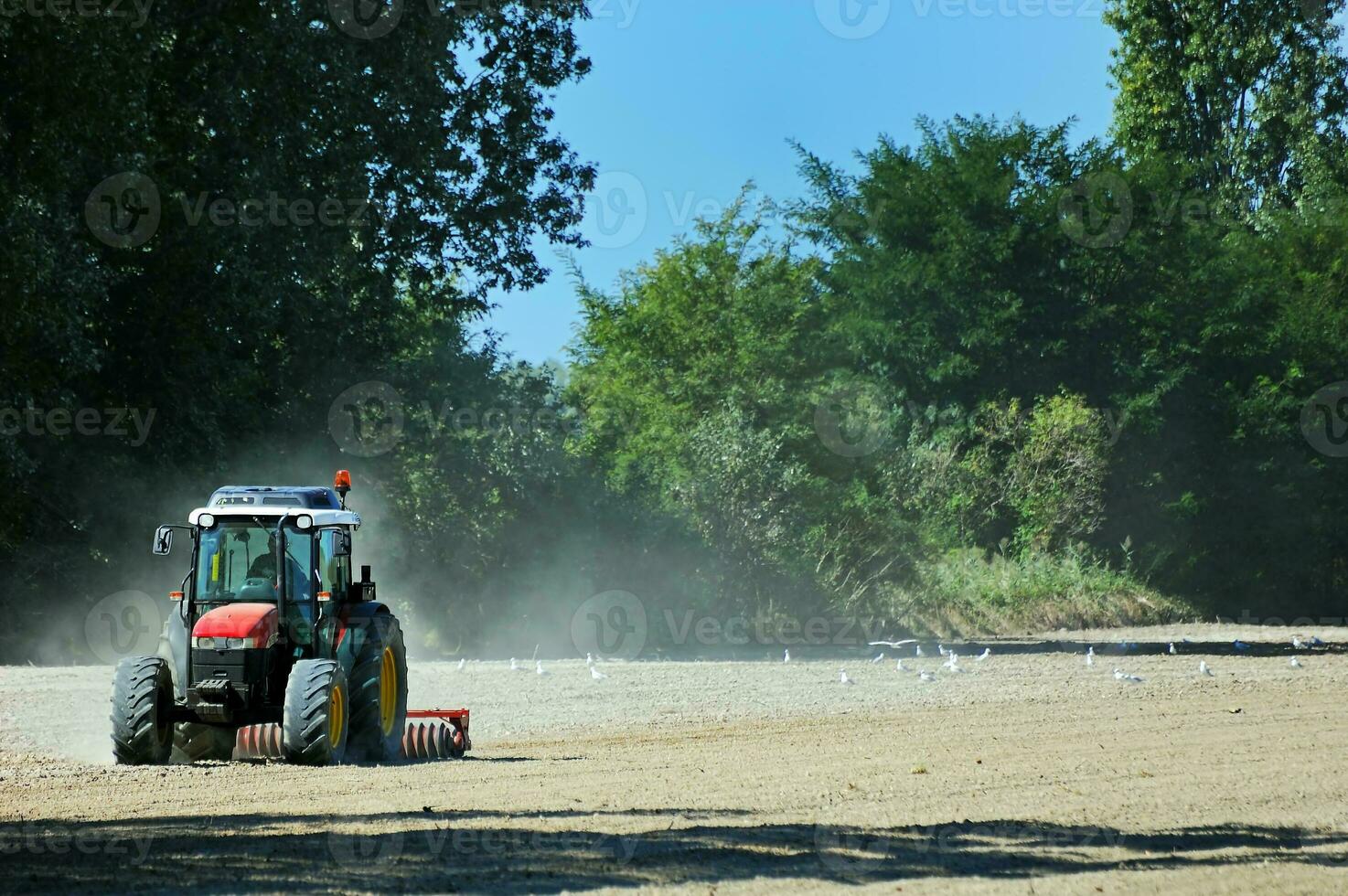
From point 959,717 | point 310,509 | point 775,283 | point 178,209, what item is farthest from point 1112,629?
point 310,509

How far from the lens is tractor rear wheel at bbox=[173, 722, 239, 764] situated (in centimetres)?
1420

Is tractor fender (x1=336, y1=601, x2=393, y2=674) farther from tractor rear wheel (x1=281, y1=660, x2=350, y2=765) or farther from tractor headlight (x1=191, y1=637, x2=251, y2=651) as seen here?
tractor headlight (x1=191, y1=637, x2=251, y2=651)

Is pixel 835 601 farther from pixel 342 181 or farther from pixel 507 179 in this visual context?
pixel 342 181

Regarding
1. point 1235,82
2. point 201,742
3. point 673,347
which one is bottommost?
point 201,742

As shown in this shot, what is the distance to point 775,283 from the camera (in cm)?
5194

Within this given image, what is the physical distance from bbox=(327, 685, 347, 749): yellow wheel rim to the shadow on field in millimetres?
2562

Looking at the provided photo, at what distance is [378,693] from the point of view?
1391cm

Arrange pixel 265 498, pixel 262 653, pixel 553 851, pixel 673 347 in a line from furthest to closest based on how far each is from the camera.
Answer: pixel 673 347 < pixel 265 498 < pixel 262 653 < pixel 553 851

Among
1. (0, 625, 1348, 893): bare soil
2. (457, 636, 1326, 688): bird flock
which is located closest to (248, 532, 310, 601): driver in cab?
(0, 625, 1348, 893): bare soil

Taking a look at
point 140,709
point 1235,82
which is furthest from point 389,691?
point 1235,82

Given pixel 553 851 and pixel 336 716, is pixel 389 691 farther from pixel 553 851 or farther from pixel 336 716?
pixel 553 851

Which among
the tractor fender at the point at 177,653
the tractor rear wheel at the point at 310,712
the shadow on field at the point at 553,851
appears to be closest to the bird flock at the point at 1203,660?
the shadow on field at the point at 553,851

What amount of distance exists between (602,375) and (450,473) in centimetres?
1910

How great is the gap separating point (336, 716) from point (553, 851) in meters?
4.83
